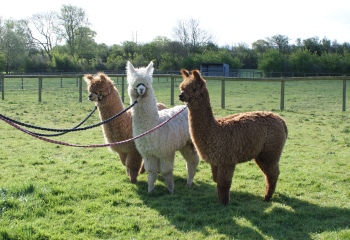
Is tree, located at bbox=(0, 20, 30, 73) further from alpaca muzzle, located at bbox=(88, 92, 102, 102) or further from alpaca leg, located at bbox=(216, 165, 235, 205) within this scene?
alpaca leg, located at bbox=(216, 165, 235, 205)

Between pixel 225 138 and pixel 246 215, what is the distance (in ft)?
3.16

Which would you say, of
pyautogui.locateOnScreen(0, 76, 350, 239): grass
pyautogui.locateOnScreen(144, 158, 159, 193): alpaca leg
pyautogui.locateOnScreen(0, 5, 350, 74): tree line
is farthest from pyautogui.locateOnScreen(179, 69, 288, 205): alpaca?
pyautogui.locateOnScreen(0, 5, 350, 74): tree line

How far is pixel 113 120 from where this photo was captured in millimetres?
5840

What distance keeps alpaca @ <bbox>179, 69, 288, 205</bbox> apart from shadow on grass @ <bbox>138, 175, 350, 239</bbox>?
25 centimetres

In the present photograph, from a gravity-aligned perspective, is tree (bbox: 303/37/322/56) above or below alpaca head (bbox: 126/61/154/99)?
above

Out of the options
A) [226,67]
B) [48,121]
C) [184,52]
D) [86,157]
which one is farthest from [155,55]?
[86,157]

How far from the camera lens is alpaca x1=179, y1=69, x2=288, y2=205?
4.77 meters

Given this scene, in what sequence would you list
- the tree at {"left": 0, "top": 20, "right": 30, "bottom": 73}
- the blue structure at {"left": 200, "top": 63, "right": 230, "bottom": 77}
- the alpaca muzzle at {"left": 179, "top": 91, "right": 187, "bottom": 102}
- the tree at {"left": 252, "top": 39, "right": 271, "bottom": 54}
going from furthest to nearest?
the tree at {"left": 252, "top": 39, "right": 271, "bottom": 54} → the tree at {"left": 0, "top": 20, "right": 30, "bottom": 73} → the blue structure at {"left": 200, "top": 63, "right": 230, "bottom": 77} → the alpaca muzzle at {"left": 179, "top": 91, "right": 187, "bottom": 102}

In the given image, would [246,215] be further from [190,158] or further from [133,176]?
[133,176]

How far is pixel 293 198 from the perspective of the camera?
5.27 meters

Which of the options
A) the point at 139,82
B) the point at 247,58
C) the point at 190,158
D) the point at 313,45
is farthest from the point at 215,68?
the point at 139,82

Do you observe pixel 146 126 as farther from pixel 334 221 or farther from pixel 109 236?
pixel 334 221

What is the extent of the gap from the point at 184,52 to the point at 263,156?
50015mm

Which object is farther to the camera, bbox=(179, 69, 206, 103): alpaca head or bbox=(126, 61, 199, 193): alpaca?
bbox=(126, 61, 199, 193): alpaca
